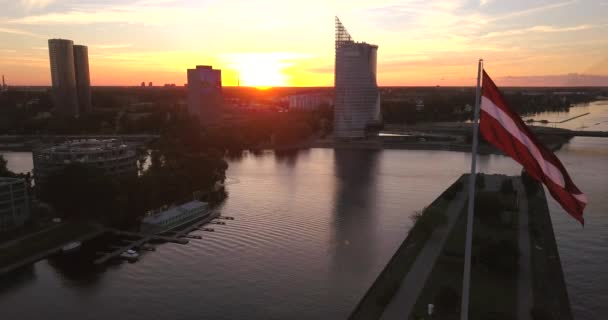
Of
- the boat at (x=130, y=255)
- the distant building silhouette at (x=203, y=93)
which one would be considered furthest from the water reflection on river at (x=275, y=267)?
the distant building silhouette at (x=203, y=93)

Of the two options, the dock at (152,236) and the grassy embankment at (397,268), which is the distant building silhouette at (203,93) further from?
the grassy embankment at (397,268)

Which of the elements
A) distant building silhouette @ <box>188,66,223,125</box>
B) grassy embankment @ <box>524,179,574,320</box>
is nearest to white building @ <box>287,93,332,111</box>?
distant building silhouette @ <box>188,66,223,125</box>

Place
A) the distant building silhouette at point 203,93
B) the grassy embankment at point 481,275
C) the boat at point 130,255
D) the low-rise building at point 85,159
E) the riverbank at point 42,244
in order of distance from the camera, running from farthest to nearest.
A: the distant building silhouette at point 203,93 < the low-rise building at point 85,159 < the boat at point 130,255 < the riverbank at point 42,244 < the grassy embankment at point 481,275

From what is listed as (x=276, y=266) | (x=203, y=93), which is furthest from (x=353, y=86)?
(x=276, y=266)

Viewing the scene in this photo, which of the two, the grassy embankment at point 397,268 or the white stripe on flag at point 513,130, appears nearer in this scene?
the white stripe on flag at point 513,130

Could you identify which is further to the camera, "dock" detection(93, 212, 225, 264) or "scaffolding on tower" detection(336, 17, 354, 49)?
"scaffolding on tower" detection(336, 17, 354, 49)

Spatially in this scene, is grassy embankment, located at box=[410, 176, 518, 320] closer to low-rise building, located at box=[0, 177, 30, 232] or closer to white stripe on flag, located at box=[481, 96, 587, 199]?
white stripe on flag, located at box=[481, 96, 587, 199]
